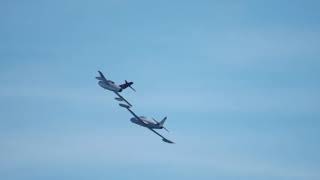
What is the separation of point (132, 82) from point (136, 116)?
13230 millimetres

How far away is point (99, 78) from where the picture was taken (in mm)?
166500

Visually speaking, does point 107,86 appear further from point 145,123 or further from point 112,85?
point 145,123

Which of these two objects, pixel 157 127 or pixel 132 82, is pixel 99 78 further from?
pixel 157 127

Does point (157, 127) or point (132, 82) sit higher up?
point (132, 82)

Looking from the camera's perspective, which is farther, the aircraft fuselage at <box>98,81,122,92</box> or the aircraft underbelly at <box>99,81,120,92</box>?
the aircraft fuselage at <box>98,81,122,92</box>

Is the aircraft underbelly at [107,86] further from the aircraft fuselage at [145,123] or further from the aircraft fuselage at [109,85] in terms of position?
the aircraft fuselage at [145,123]

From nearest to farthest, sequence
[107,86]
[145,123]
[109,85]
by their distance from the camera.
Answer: [145,123] < [107,86] < [109,85]

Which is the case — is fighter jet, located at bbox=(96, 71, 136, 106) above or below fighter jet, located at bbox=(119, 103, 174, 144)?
above

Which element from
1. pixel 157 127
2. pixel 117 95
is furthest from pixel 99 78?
pixel 157 127

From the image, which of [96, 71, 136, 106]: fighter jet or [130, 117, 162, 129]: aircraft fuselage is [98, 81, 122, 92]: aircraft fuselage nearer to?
[96, 71, 136, 106]: fighter jet

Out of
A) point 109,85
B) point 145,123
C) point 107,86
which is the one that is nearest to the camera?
point 145,123

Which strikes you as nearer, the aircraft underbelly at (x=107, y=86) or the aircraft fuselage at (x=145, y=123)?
the aircraft fuselage at (x=145, y=123)

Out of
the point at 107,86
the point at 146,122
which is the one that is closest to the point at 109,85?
the point at 107,86

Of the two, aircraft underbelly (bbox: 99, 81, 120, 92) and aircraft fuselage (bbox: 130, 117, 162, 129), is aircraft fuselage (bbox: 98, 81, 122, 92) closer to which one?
aircraft underbelly (bbox: 99, 81, 120, 92)
